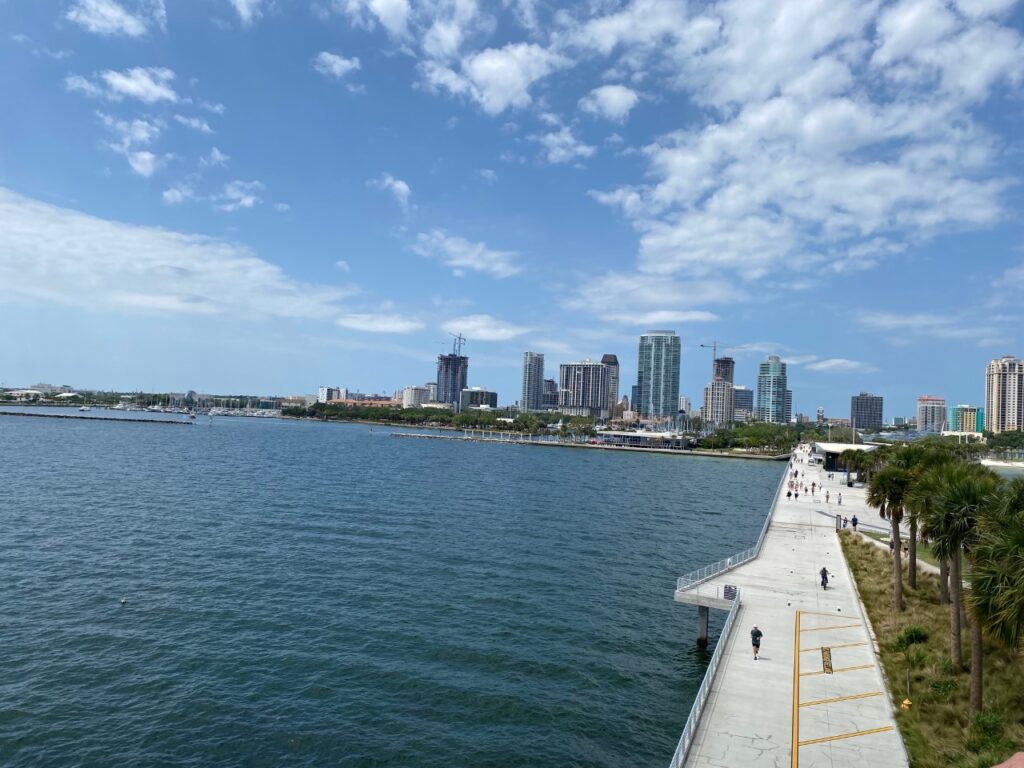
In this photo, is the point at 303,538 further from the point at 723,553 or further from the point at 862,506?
the point at 862,506

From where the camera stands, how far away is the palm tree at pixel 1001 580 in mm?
16562

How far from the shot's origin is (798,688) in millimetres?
23391

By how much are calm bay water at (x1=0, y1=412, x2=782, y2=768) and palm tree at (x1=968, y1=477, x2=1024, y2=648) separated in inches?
449

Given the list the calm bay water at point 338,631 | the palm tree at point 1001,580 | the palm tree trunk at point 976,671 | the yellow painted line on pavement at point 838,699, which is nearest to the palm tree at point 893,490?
the calm bay water at point 338,631

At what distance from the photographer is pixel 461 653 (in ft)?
100.0

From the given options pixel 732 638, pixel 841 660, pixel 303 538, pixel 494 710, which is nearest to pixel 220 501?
pixel 303 538

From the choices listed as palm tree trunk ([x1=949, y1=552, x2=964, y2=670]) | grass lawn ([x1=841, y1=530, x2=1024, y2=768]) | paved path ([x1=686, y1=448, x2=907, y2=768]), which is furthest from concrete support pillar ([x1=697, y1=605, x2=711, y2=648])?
palm tree trunk ([x1=949, y1=552, x2=964, y2=670])

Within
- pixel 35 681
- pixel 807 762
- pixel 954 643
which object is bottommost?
pixel 35 681

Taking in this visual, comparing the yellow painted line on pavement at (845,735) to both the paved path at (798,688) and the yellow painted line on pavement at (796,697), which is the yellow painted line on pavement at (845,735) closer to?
the paved path at (798,688)

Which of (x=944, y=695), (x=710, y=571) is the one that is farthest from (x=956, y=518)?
(x=710, y=571)

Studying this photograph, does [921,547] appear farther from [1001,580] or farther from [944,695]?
[1001,580]

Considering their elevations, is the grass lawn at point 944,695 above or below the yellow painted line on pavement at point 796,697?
above

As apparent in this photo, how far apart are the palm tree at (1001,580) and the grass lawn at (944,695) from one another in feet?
3.18

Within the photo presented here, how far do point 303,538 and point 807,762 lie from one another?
139 ft
